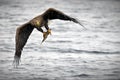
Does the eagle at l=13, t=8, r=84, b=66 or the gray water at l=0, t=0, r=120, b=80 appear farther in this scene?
the gray water at l=0, t=0, r=120, b=80

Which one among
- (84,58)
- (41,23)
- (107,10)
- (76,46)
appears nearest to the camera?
(41,23)

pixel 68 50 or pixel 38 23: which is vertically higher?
pixel 38 23

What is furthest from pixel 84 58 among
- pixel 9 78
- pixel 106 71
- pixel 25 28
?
pixel 25 28

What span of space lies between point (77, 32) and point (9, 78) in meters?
8.55

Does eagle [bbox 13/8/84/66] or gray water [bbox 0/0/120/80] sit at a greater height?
eagle [bbox 13/8/84/66]

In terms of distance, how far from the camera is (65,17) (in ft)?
41.0

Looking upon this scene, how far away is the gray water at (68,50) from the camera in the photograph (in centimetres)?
1544

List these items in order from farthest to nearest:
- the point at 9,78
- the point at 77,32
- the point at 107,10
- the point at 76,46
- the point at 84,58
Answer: the point at 107,10 → the point at 77,32 → the point at 76,46 → the point at 84,58 → the point at 9,78

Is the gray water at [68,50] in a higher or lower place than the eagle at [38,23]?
lower

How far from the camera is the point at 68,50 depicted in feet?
61.8

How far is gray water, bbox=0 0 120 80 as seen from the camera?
15.4 m

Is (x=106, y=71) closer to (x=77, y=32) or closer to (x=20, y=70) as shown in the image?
(x=20, y=70)

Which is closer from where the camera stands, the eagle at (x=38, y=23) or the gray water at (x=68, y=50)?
the eagle at (x=38, y=23)

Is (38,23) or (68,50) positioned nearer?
(38,23)
